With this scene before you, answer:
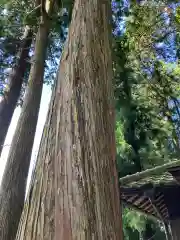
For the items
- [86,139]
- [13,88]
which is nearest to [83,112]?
[86,139]

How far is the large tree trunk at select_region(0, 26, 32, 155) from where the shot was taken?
796 centimetres

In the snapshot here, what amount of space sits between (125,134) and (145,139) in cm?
102

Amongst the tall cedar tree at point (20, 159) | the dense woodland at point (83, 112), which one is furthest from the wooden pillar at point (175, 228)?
the tall cedar tree at point (20, 159)

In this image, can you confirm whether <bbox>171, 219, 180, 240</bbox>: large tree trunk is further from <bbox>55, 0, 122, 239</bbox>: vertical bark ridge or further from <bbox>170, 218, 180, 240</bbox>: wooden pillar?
<bbox>55, 0, 122, 239</bbox>: vertical bark ridge

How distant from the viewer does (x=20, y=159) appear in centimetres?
621

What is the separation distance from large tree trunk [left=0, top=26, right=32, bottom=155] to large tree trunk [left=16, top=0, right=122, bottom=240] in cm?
530

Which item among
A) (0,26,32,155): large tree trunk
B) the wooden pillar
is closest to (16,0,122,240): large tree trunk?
the wooden pillar

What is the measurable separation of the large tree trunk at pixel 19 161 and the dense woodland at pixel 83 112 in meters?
0.02

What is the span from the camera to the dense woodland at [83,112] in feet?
6.53

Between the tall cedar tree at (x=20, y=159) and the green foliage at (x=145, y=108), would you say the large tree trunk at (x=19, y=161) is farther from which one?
the green foliage at (x=145, y=108)

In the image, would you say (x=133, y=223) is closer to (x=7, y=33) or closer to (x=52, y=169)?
(x=7, y=33)

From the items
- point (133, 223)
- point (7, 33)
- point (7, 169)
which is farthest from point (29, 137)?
point (133, 223)

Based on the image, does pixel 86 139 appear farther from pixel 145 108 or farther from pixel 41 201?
pixel 145 108

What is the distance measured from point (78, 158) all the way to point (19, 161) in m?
4.27
